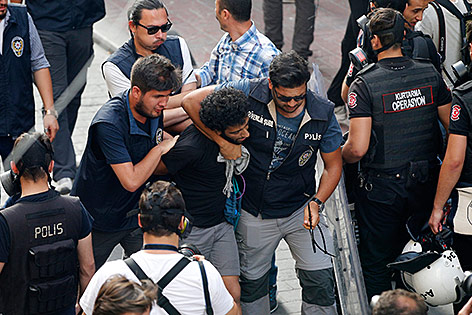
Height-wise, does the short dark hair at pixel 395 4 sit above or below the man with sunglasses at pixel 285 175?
above

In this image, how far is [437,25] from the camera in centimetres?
584

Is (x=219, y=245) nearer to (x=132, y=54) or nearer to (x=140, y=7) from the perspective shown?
(x=132, y=54)

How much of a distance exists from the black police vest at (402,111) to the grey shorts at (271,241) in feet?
2.18

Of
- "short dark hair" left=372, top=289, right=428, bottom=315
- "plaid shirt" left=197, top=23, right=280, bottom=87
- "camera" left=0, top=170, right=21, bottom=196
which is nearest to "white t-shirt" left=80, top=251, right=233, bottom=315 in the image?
"short dark hair" left=372, top=289, right=428, bottom=315

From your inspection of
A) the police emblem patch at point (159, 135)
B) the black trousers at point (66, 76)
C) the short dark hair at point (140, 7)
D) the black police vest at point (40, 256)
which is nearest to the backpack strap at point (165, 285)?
the black police vest at point (40, 256)

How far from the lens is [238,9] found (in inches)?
215

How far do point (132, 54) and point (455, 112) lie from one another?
87.5 inches

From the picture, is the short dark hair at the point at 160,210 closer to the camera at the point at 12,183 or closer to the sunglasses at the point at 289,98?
the camera at the point at 12,183

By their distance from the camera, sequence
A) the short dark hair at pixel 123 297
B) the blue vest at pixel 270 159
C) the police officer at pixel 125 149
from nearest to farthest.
A: 1. the short dark hair at pixel 123 297
2. the police officer at pixel 125 149
3. the blue vest at pixel 270 159

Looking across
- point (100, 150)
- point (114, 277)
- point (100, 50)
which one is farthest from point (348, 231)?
point (100, 50)

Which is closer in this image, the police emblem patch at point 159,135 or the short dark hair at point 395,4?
the police emblem patch at point 159,135

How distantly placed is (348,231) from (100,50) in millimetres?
5968

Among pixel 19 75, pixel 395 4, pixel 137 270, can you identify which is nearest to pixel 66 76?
pixel 19 75

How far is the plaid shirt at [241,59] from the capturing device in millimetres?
5410
